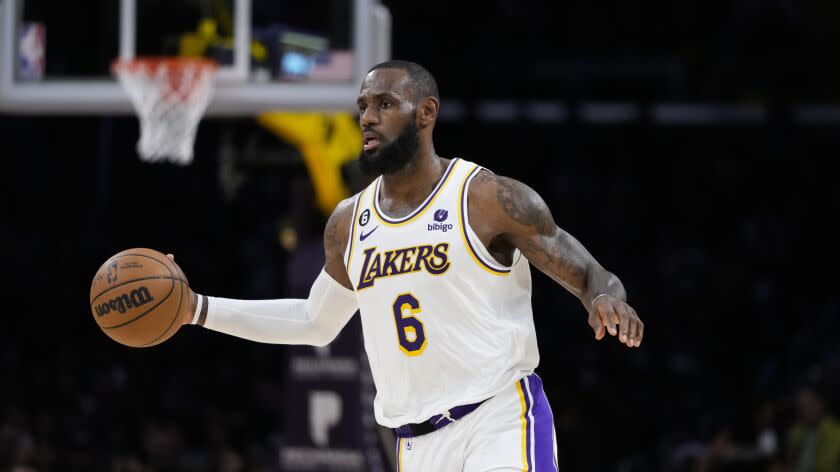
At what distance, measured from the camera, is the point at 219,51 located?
30.4ft

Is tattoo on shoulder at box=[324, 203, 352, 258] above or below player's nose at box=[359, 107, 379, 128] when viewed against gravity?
below

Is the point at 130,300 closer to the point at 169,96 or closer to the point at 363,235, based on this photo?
the point at 363,235

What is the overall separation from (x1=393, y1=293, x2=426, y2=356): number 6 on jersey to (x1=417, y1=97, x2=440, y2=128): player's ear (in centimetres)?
67

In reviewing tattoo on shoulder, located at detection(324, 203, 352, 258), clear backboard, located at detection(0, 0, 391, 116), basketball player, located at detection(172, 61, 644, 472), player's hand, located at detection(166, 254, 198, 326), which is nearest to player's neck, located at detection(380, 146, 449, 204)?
Result: basketball player, located at detection(172, 61, 644, 472)

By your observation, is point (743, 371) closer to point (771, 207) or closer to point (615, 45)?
point (771, 207)

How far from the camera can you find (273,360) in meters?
15.8

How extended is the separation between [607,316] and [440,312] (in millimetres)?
657

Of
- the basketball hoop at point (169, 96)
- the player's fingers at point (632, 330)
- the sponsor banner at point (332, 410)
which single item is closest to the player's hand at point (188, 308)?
the player's fingers at point (632, 330)

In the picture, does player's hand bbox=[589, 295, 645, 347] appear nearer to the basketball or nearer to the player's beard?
the player's beard

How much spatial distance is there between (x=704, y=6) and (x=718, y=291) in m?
4.98

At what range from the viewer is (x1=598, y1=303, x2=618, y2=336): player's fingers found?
4.04m

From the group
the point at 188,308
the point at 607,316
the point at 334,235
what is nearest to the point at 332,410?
the point at 188,308

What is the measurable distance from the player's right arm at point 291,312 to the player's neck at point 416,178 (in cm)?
32

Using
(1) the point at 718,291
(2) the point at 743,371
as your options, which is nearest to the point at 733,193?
(1) the point at 718,291
